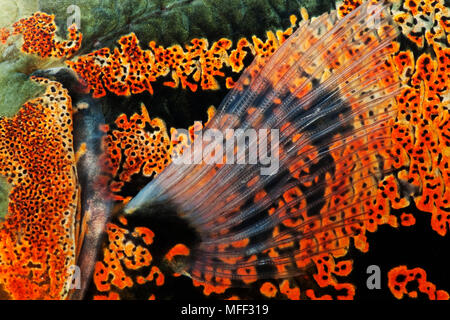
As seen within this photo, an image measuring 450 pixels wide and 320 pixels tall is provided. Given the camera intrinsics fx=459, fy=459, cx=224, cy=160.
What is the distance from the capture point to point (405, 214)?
5.32ft

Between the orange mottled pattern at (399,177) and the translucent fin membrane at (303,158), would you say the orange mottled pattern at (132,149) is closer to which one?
the translucent fin membrane at (303,158)

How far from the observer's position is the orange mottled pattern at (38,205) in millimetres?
1688

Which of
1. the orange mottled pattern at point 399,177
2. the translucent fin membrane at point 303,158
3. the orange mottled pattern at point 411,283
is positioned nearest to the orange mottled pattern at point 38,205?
the translucent fin membrane at point 303,158

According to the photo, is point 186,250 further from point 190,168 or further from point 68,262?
point 68,262

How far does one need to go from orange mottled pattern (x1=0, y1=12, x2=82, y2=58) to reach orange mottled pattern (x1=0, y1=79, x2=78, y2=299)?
22 centimetres

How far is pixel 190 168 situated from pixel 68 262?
571 millimetres

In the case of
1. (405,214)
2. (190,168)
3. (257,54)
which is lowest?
(405,214)

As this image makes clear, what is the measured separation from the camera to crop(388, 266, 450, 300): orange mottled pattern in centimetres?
163

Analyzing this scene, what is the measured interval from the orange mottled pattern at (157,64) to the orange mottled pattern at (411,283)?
91 centimetres

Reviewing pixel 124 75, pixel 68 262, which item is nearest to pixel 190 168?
pixel 124 75

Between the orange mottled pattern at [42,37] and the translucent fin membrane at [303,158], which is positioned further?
the orange mottled pattern at [42,37]

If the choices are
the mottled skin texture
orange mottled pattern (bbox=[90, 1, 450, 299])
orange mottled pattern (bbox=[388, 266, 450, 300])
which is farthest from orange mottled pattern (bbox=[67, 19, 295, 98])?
orange mottled pattern (bbox=[388, 266, 450, 300])

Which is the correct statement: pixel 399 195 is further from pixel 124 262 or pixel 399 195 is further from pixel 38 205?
pixel 38 205

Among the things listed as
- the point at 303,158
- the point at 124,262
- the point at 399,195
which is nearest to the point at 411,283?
the point at 399,195
